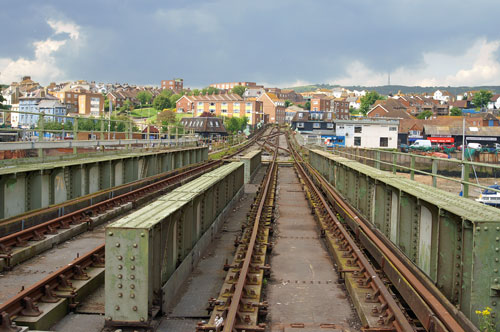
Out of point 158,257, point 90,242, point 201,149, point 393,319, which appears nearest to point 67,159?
point 90,242

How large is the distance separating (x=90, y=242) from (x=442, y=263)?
781 cm

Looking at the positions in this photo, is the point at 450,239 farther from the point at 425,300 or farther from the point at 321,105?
the point at 321,105

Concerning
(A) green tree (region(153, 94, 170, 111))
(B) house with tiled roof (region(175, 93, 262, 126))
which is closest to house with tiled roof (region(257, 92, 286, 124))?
Answer: (B) house with tiled roof (region(175, 93, 262, 126))

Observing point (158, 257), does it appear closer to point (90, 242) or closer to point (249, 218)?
point (90, 242)

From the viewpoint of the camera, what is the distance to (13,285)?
25.6 feet

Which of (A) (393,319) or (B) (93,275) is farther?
(B) (93,275)

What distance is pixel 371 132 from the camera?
79.6m

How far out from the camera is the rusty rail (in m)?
6.01

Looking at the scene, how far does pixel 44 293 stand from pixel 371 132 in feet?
252

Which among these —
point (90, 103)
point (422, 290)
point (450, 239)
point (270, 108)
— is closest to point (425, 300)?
point (422, 290)

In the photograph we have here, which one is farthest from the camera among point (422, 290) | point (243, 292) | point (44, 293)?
point (243, 292)

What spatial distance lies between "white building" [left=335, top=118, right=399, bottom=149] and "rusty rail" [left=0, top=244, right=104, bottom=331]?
242 ft

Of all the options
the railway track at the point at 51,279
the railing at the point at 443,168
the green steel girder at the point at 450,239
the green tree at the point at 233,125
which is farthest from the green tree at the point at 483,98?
the railway track at the point at 51,279

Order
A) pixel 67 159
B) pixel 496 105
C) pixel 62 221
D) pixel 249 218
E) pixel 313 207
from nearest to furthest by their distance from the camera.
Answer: pixel 62 221, pixel 249 218, pixel 67 159, pixel 313 207, pixel 496 105
